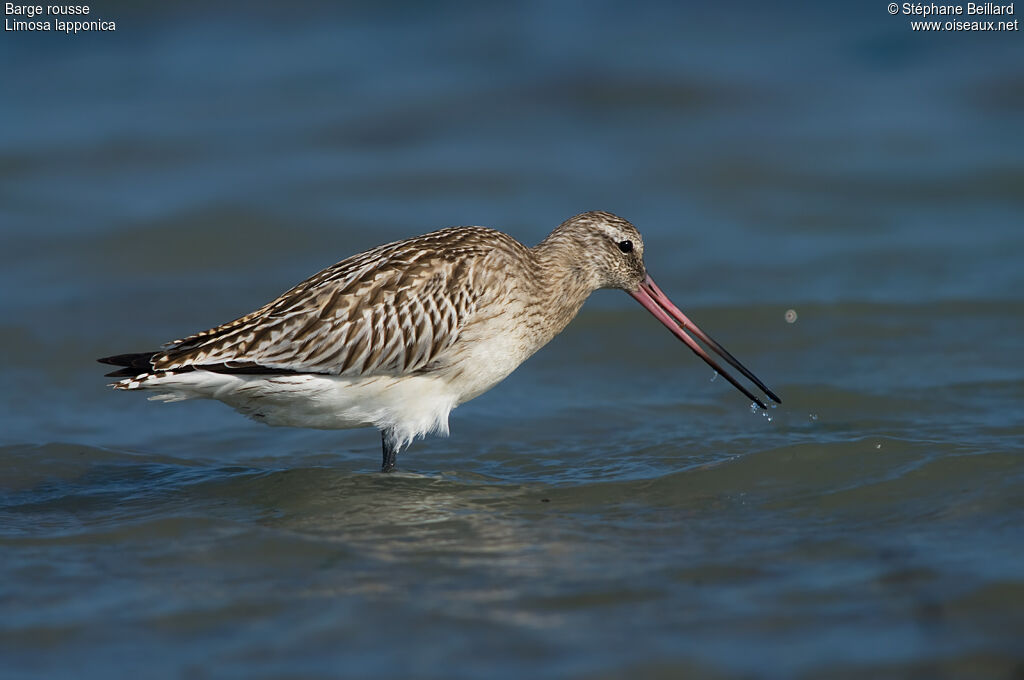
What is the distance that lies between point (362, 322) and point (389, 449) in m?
0.90

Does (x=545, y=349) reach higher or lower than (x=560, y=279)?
lower

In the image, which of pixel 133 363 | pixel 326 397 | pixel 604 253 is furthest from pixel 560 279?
pixel 133 363

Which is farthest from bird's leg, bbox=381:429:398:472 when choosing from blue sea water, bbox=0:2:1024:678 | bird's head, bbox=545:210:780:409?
bird's head, bbox=545:210:780:409

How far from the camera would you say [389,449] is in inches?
328

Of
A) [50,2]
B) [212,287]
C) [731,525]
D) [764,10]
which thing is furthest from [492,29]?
[731,525]

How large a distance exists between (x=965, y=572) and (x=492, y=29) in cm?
1503

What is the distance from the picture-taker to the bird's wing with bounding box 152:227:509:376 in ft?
25.6

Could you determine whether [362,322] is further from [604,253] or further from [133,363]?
[604,253]

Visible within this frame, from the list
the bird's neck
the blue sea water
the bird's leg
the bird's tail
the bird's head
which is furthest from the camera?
the bird's head

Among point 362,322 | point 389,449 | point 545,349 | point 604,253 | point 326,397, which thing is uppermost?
point 604,253

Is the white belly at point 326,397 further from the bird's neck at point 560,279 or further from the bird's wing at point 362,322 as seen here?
the bird's neck at point 560,279

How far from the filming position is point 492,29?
780 inches

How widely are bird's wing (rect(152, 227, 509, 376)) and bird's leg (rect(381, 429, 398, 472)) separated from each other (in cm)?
48

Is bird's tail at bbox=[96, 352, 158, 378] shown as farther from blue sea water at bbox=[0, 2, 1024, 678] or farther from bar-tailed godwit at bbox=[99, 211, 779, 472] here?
blue sea water at bbox=[0, 2, 1024, 678]
